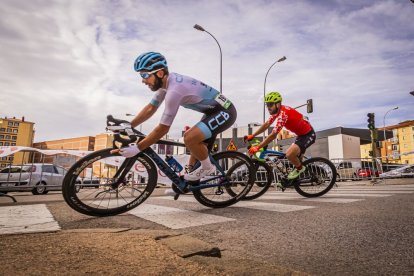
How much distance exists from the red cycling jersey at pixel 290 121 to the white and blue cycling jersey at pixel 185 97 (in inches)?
76.9

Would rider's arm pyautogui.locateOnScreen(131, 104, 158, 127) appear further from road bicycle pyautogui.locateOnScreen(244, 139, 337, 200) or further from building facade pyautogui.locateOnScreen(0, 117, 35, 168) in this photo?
building facade pyautogui.locateOnScreen(0, 117, 35, 168)

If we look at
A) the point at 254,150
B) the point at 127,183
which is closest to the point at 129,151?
the point at 127,183

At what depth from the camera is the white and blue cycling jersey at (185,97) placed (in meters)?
3.24

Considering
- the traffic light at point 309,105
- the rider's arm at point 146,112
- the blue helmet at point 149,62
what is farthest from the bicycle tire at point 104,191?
the traffic light at point 309,105

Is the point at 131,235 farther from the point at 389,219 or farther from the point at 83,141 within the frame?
the point at 83,141

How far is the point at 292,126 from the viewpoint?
5629 mm

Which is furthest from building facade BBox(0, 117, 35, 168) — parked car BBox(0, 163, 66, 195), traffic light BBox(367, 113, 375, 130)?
traffic light BBox(367, 113, 375, 130)

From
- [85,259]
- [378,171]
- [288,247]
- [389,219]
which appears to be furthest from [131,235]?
[378,171]

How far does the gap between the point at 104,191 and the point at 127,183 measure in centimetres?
31

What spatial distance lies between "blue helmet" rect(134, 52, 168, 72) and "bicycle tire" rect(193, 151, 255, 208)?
1594 millimetres

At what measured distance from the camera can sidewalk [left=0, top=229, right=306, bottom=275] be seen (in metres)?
1.25

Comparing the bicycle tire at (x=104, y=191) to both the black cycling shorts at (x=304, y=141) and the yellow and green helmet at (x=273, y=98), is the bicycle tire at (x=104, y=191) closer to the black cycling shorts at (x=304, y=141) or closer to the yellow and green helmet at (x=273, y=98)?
the yellow and green helmet at (x=273, y=98)

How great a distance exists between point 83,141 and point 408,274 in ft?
524

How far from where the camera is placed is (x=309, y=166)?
5793mm
